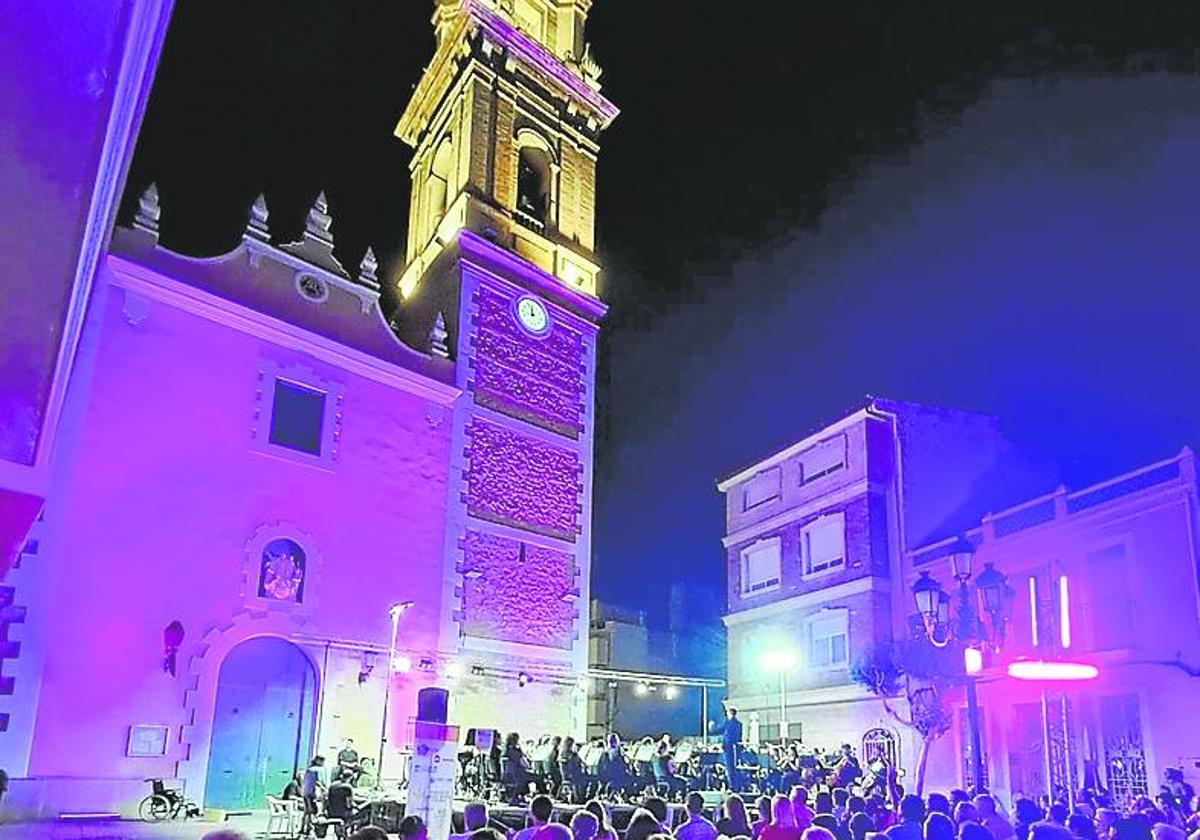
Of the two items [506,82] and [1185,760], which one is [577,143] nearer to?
[506,82]

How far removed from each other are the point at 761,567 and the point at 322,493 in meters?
18.6

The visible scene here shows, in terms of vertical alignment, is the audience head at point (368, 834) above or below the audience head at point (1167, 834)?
above

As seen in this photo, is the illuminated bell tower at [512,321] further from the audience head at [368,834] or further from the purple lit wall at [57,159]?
the purple lit wall at [57,159]

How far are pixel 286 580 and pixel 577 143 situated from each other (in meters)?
14.7

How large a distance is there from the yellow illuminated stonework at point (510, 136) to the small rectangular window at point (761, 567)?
39.0ft

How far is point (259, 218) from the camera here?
62.6ft

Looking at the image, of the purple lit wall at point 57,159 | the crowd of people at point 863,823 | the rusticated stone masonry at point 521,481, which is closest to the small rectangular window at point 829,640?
the rusticated stone masonry at point 521,481

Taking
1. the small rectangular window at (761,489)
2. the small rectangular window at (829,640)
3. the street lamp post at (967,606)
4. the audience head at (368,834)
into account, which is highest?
the small rectangular window at (761,489)

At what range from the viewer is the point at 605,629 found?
36250 mm

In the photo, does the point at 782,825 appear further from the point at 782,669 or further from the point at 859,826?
the point at 782,669

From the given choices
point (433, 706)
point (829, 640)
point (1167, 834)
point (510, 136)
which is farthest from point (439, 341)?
point (1167, 834)

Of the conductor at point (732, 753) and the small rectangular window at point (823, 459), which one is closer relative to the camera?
the conductor at point (732, 753)

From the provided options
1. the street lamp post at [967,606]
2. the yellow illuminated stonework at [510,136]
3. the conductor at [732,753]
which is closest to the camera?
the street lamp post at [967,606]

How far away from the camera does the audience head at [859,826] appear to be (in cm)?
783
